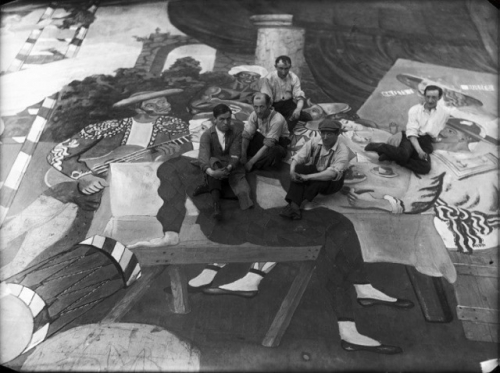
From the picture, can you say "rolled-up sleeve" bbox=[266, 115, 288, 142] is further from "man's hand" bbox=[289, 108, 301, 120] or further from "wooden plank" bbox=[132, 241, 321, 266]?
"wooden plank" bbox=[132, 241, 321, 266]

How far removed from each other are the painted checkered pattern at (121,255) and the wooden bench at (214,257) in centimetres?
9

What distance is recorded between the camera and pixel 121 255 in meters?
5.40

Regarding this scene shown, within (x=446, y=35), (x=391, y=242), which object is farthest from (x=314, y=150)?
(x=446, y=35)

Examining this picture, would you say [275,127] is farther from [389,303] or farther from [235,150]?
[389,303]

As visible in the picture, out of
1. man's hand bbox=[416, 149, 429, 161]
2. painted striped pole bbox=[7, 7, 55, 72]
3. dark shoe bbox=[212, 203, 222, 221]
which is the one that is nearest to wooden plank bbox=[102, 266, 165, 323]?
dark shoe bbox=[212, 203, 222, 221]

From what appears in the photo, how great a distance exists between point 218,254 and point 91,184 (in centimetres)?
212

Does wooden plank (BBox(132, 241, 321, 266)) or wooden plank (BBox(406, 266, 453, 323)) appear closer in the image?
wooden plank (BBox(406, 266, 453, 323))

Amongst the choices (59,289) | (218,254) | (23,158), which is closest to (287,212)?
(218,254)

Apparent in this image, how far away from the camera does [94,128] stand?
23.1ft

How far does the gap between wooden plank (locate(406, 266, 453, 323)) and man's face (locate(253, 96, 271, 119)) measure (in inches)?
101

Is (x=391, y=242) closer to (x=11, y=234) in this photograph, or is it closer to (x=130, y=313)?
(x=130, y=313)

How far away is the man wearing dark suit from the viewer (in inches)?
224

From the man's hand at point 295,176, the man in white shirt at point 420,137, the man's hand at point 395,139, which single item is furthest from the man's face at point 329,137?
the man's hand at point 395,139

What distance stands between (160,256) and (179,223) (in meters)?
0.50
